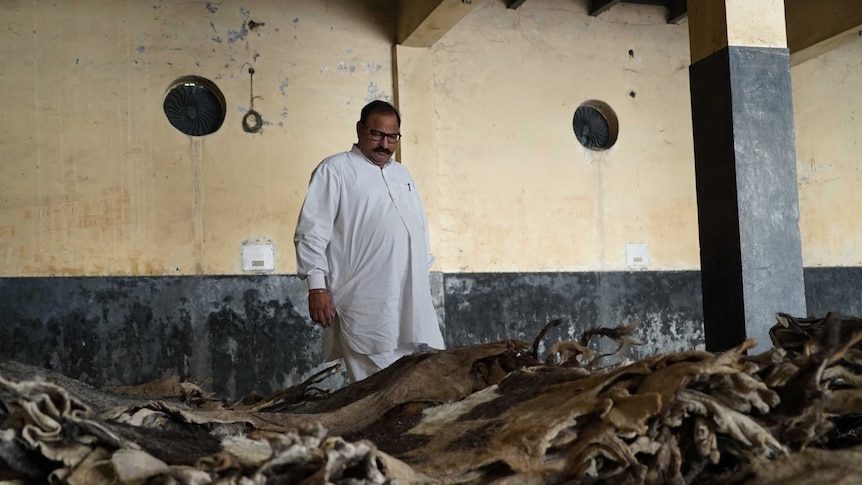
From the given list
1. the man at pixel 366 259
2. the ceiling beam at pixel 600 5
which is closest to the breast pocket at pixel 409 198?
the man at pixel 366 259

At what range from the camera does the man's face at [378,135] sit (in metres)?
4.14

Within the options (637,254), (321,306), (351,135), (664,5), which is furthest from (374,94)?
(321,306)

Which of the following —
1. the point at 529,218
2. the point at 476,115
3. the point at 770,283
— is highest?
the point at 476,115

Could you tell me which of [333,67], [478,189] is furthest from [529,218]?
[333,67]

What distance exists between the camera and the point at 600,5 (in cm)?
717

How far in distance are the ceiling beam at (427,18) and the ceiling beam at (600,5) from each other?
1566mm

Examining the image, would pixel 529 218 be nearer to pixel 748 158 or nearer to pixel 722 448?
pixel 748 158

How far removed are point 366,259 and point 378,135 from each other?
62cm

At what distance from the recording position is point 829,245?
793cm

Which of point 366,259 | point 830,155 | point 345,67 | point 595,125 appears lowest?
point 366,259

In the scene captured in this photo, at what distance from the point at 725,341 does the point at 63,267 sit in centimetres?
428

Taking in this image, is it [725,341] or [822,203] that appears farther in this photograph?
[822,203]

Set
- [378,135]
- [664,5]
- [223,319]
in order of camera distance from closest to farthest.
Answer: [378,135], [223,319], [664,5]

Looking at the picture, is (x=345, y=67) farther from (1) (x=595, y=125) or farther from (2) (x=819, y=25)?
(2) (x=819, y=25)
